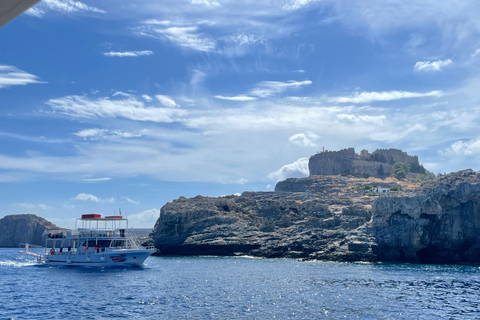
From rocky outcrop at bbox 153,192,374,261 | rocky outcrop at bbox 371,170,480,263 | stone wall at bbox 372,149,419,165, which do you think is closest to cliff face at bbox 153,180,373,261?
rocky outcrop at bbox 153,192,374,261

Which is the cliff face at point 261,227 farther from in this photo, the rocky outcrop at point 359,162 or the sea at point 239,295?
the rocky outcrop at point 359,162

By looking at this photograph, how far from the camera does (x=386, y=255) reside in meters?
74.7

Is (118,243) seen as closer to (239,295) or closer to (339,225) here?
(239,295)

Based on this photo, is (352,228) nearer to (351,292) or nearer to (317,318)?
(351,292)

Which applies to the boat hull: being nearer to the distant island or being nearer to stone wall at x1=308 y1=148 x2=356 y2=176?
the distant island

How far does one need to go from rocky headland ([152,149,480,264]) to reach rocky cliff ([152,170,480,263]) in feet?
0.55

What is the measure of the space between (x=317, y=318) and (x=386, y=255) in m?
52.2

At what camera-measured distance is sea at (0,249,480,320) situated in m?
29.2

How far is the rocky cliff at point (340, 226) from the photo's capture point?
2955 inches

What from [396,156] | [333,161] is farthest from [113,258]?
[396,156]

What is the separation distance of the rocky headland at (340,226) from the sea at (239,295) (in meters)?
20.8

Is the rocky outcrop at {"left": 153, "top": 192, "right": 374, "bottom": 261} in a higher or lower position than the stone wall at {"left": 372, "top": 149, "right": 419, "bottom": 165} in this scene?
lower

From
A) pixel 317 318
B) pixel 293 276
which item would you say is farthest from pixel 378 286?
pixel 317 318

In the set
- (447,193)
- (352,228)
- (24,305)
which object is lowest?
(24,305)
